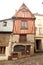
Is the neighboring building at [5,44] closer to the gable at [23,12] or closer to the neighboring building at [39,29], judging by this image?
the gable at [23,12]

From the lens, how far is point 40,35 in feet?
128

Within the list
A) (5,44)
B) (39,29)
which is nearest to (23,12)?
(39,29)

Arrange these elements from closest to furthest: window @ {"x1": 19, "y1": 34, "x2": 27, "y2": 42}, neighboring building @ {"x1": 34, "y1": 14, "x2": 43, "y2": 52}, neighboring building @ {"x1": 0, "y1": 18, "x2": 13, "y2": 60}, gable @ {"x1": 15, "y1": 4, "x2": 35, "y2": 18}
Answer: neighboring building @ {"x1": 0, "y1": 18, "x2": 13, "y2": 60}
window @ {"x1": 19, "y1": 34, "x2": 27, "y2": 42}
gable @ {"x1": 15, "y1": 4, "x2": 35, "y2": 18}
neighboring building @ {"x1": 34, "y1": 14, "x2": 43, "y2": 52}

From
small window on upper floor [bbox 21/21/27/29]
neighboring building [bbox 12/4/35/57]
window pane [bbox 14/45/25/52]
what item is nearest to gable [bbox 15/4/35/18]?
neighboring building [bbox 12/4/35/57]

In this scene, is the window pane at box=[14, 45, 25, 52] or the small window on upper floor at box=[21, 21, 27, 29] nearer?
the window pane at box=[14, 45, 25, 52]

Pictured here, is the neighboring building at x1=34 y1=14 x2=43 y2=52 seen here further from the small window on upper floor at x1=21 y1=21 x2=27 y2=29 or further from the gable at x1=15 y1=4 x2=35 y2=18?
the small window on upper floor at x1=21 y1=21 x2=27 y2=29

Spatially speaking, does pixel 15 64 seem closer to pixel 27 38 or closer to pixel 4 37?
pixel 4 37

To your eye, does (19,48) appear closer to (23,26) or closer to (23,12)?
(23,26)

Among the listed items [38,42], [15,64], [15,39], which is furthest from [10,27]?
[15,64]

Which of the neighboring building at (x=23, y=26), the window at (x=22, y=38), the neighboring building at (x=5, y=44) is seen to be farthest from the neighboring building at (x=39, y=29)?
the neighboring building at (x=5, y=44)

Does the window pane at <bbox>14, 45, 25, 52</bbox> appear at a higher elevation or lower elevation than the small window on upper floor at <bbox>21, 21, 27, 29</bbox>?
lower

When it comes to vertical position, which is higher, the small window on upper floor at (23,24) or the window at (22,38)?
the small window on upper floor at (23,24)

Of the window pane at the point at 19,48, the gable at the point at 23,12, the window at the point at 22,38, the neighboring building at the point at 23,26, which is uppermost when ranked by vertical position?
the gable at the point at 23,12

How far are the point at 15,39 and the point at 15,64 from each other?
8.36 metres
